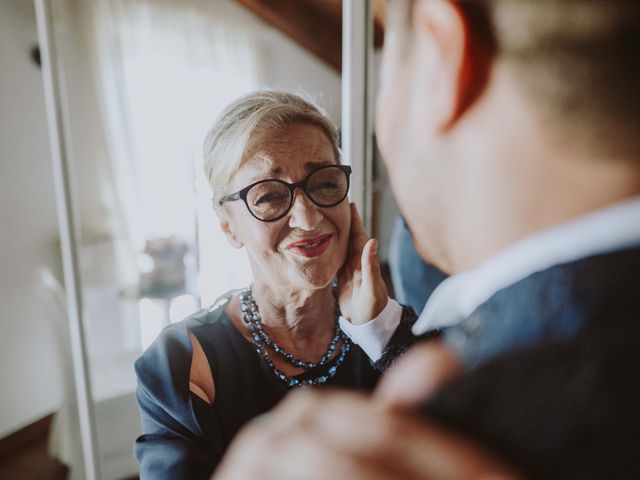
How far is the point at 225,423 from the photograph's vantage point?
2.02ft

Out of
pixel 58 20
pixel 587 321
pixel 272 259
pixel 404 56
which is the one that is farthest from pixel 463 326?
pixel 58 20

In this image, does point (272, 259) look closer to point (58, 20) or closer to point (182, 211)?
point (182, 211)

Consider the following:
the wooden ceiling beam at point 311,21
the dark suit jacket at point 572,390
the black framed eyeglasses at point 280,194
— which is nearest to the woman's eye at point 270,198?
the black framed eyeglasses at point 280,194

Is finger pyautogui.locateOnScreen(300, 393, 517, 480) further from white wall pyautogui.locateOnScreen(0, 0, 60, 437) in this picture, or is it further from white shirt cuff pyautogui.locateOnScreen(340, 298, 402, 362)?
white wall pyautogui.locateOnScreen(0, 0, 60, 437)

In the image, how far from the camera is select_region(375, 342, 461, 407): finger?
11.4 inches

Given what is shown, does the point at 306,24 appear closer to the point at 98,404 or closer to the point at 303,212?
the point at 303,212

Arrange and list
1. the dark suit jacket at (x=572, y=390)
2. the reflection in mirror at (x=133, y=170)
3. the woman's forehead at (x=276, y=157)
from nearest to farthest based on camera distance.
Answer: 1. the dark suit jacket at (x=572, y=390)
2. the woman's forehead at (x=276, y=157)
3. the reflection in mirror at (x=133, y=170)

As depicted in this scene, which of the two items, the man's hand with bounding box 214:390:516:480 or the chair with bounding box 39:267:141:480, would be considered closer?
the man's hand with bounding box 214:390:516:480

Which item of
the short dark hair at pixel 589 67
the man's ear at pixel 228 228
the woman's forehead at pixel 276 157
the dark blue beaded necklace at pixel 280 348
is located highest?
the short dark hair at pixel 589 67

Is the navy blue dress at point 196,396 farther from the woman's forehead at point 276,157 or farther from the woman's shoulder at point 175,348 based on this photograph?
the woman's forehead at point 276,157

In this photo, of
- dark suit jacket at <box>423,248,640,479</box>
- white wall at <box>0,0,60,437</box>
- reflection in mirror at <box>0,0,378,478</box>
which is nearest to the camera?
dark suit jacket at <box>423,248,640,479</box>

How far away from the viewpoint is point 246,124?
619 mm

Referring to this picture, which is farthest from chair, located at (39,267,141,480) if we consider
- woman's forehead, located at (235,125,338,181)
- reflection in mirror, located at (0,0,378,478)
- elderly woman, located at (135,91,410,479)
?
woman's forehead, located at (235,125,338,181)

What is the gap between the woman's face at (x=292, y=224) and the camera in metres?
0.60
